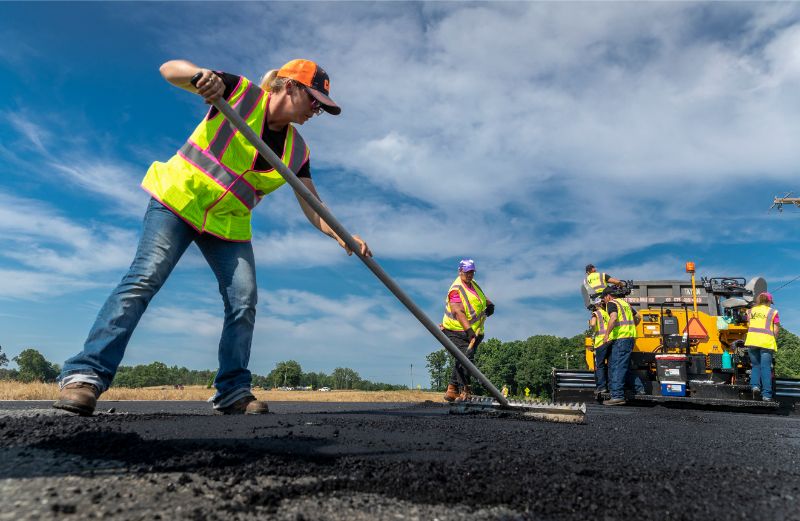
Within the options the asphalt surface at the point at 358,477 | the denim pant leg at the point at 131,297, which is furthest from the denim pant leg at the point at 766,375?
the denim pant leg at the point at 131,297

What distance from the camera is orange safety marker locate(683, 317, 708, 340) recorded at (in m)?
9.59

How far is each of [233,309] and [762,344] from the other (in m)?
7.64

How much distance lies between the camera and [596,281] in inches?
398

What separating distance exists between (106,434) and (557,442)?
1.98 meters

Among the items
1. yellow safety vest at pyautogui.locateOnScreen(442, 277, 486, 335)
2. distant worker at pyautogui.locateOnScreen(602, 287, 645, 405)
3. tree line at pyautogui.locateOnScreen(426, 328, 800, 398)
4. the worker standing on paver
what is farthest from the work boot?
tree line at pyautogui.locateOnScreen(426, 328, 800, 398)

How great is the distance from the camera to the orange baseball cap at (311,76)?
338cm

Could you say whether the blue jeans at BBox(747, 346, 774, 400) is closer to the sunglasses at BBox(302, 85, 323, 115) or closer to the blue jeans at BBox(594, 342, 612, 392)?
the blue jeans at BBox(594, 342, 612, 392)

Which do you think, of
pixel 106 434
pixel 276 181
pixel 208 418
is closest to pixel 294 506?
pixel 106 434

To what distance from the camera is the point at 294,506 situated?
4.66 feet

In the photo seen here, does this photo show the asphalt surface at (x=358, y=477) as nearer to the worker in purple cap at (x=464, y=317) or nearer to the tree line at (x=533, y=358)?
the worker in purple cap at (x=464, y=317)

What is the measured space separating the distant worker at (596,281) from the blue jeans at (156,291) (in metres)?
7.32

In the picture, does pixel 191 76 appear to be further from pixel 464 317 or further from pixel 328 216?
pixel 464 317

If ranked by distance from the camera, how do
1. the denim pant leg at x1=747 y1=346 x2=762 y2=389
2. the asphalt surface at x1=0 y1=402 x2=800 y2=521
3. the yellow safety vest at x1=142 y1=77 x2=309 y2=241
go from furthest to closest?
the denim pant leg at x1=747 y1=346 x2=762 y2=389 < the yellow safety vest at x1=142 y1=77 x2=309 y2=241 < the asphalt surface at x1=0 y1=402 x2=800 y2=521

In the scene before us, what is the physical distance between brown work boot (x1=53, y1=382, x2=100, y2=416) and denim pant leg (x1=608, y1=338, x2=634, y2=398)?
24.6 feet
